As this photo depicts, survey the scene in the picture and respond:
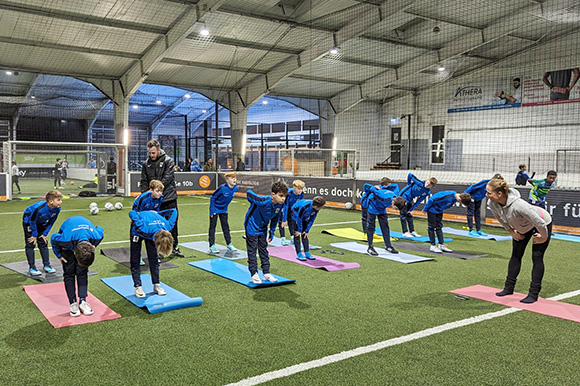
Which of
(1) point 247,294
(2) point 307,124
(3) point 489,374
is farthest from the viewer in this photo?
(2) point 307,124

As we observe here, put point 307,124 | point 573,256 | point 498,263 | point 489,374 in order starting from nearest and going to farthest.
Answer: point 489,374
point 498,263
point 573,256
point 307,124

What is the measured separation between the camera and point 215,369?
4016 millimetres

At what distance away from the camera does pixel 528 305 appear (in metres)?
5.96

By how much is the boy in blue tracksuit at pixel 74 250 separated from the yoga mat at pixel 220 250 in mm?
3587

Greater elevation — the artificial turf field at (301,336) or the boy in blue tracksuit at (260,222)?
the boy in blue tracksuit at (260,222)

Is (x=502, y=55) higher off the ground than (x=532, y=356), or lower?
higher

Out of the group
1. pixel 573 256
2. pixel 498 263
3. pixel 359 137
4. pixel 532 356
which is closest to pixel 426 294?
pixel 532 356

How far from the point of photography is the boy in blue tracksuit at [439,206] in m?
9.19

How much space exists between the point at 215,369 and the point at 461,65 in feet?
82.2

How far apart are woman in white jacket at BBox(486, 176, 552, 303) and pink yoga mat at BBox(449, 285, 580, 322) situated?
0.48 ft

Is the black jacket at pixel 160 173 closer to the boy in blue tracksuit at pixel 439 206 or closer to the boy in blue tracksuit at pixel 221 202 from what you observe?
the boy in blue tracksuit at pixel 221 202

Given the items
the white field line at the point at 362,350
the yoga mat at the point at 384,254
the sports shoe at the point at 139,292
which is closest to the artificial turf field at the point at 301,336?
the white field line at the point at 362,350

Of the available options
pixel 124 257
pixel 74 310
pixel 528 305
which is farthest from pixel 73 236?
pixel 528 305

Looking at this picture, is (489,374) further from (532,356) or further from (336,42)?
(336,42)
